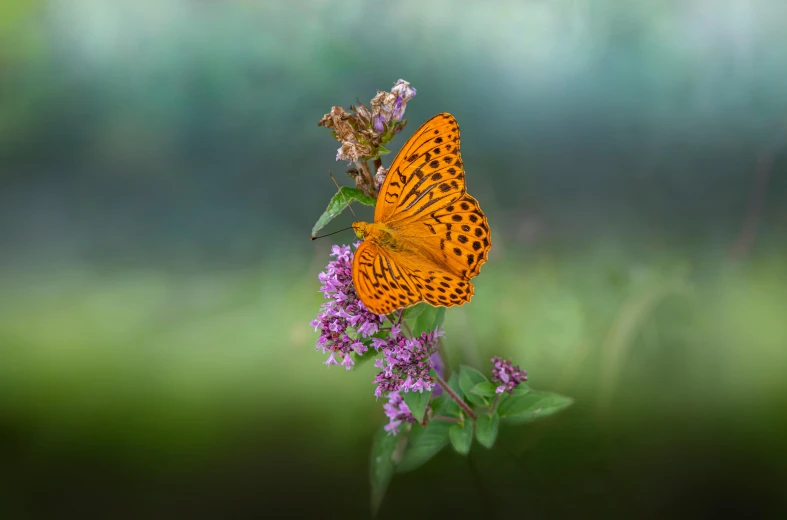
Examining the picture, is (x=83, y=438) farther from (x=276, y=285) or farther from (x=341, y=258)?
(x=341, y=258)

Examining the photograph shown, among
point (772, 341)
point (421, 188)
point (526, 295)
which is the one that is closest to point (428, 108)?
point (526, 295)

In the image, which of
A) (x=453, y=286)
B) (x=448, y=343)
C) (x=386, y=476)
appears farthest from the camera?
(x=448, y=343)

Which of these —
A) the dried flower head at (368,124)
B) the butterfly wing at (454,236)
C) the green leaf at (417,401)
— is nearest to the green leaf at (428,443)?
the green leaf at (417,401)

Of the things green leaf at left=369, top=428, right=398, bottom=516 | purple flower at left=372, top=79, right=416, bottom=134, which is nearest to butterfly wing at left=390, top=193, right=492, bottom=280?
purple flower at left=372, top=79, right=416, bottom=134

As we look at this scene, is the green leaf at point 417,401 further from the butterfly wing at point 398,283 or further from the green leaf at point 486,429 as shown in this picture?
the butterfly wing at point 398,283

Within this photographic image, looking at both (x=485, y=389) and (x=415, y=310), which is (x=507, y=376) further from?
(x=415, y=310)

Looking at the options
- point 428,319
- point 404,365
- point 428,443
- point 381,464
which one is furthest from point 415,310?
point 381,464
